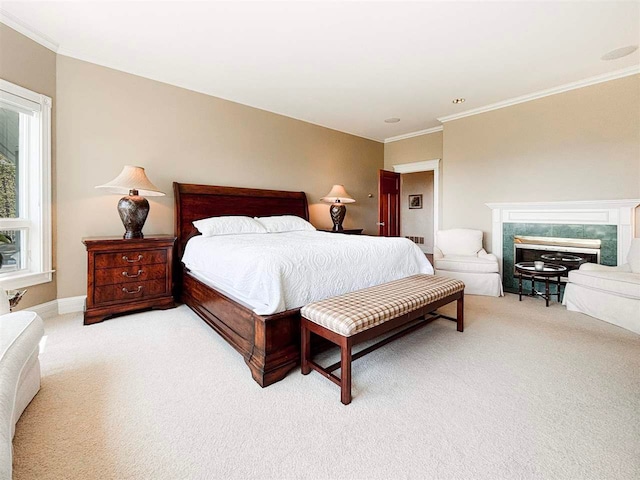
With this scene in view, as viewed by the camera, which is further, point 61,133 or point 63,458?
point 61,133

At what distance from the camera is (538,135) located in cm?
409

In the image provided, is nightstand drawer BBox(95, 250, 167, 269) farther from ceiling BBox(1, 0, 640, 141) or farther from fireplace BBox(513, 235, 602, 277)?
fireplace BBox(513, 235, 602, 277)

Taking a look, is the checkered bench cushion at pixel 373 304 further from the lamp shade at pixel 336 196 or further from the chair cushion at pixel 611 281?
the lamp shade at pixel 336 196

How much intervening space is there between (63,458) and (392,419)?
1.53 m

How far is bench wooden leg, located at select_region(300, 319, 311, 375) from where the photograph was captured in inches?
77.9

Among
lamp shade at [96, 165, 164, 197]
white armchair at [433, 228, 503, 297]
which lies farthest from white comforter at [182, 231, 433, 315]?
white armchair at [433, 228, 503, 297]

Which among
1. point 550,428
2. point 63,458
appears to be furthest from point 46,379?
point 550,428

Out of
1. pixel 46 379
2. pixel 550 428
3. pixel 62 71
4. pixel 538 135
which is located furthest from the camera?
pixel 538 135

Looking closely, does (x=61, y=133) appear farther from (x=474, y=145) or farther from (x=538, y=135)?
(x=538, y=135)

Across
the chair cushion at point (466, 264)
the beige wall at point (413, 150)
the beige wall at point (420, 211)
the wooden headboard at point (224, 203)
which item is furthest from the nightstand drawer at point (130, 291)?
the beige wall at point (420, 211)

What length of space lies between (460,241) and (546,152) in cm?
160

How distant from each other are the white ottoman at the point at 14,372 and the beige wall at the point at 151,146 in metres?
1.89

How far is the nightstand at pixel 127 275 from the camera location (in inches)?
113

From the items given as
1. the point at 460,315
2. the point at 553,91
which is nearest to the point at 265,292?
the point at 460,315
